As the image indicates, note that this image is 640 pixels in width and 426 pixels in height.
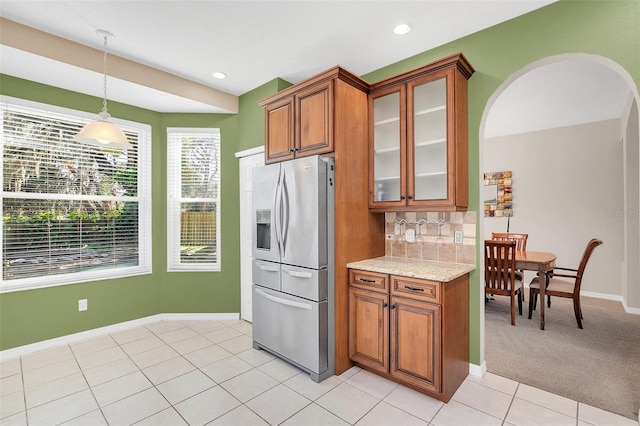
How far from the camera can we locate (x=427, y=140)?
2.64 m

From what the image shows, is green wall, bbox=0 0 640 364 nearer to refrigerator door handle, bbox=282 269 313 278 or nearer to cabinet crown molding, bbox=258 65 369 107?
cabinet crown molding, bbox=258 65 369 107

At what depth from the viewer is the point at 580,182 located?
16.8 ft

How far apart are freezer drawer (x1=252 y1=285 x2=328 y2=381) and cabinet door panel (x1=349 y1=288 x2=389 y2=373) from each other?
27 cm

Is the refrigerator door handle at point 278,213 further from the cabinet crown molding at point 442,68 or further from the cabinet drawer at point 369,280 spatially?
the cabinet crown molding at point 442,68

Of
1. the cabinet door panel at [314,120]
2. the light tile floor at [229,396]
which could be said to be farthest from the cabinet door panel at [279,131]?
the light tile floor at [229,396]

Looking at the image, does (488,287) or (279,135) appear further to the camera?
(488,287)

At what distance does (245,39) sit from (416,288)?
258 cm

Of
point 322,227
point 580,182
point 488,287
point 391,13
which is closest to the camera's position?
point 391,13

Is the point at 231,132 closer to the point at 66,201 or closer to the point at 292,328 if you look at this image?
the point at 66,201

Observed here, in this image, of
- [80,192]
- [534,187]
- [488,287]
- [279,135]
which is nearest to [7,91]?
[80,192]

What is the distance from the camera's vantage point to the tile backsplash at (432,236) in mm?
2680

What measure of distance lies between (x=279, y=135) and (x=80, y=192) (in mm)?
2357

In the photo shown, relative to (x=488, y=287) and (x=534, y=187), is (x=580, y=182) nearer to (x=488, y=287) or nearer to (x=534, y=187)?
(x=534, y=187)

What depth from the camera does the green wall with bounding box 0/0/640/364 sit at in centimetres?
214
